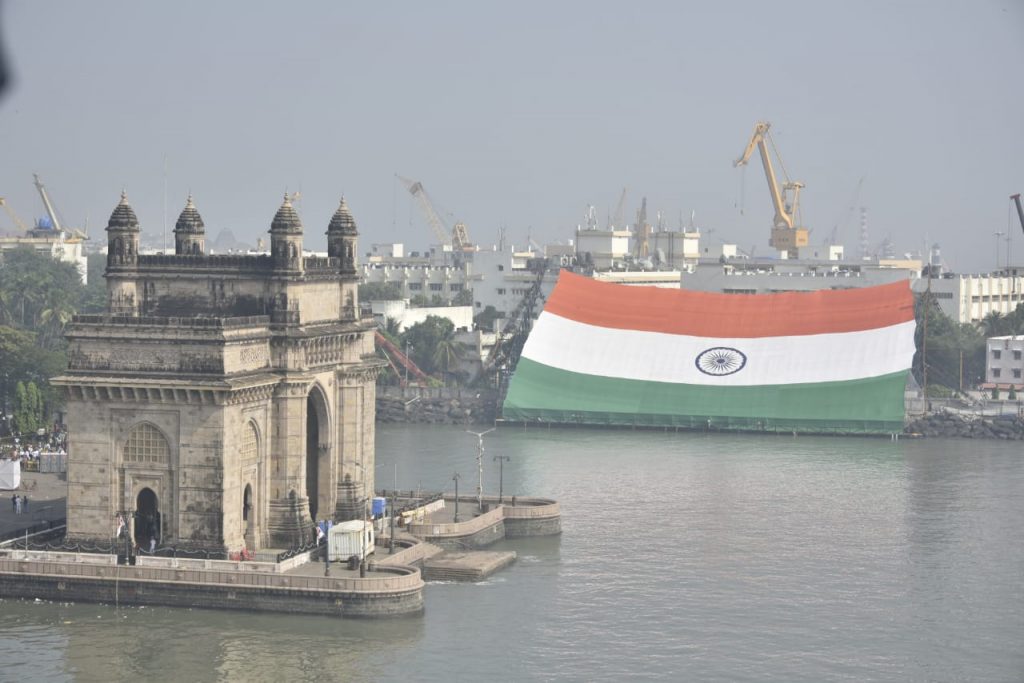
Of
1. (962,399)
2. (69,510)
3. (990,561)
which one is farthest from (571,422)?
(69,510)

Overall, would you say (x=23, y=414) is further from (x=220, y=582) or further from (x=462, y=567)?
(x=220, y=582)

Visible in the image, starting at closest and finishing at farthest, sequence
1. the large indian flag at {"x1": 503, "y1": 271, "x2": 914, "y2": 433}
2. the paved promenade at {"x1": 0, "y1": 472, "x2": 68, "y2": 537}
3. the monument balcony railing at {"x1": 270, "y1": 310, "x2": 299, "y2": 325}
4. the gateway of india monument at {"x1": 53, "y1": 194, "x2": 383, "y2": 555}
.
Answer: the gateway of india monument at {"x1": 53, "y1": 194, "x2": 383, "y2": 555} → the monument balcony railing at {"x1": 270, "y1": 310, "x2": 299, "y2": 325} → the paved promenade at {"x1": 0, "y1": 472, "x2": 68, "y2": 537} → the large indian flag at {"x1": 503, "y1": 271, "x2": 914, "y2": 433}

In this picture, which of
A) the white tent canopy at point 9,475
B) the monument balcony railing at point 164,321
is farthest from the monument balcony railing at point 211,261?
the white tent canopy at point 9,475

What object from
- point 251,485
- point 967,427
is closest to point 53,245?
point 967,427

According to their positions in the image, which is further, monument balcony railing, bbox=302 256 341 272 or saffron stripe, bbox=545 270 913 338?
saffron stripe, bbox=545 270 913 338

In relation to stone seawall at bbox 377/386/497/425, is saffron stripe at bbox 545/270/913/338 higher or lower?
higher

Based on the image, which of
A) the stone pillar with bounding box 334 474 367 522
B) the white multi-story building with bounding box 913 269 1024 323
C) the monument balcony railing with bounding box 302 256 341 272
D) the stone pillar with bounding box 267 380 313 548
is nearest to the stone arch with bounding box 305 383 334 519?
the stone pillar with bounding box 334 474 367 522

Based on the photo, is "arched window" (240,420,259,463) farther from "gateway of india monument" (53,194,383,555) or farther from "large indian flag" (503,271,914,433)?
"large indian flag" (503,271,914,433)

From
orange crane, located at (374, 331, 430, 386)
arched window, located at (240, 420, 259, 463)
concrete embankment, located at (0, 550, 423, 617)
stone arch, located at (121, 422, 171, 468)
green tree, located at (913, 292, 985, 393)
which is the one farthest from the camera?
orange crane, located at (374, 331, 430, 386)
